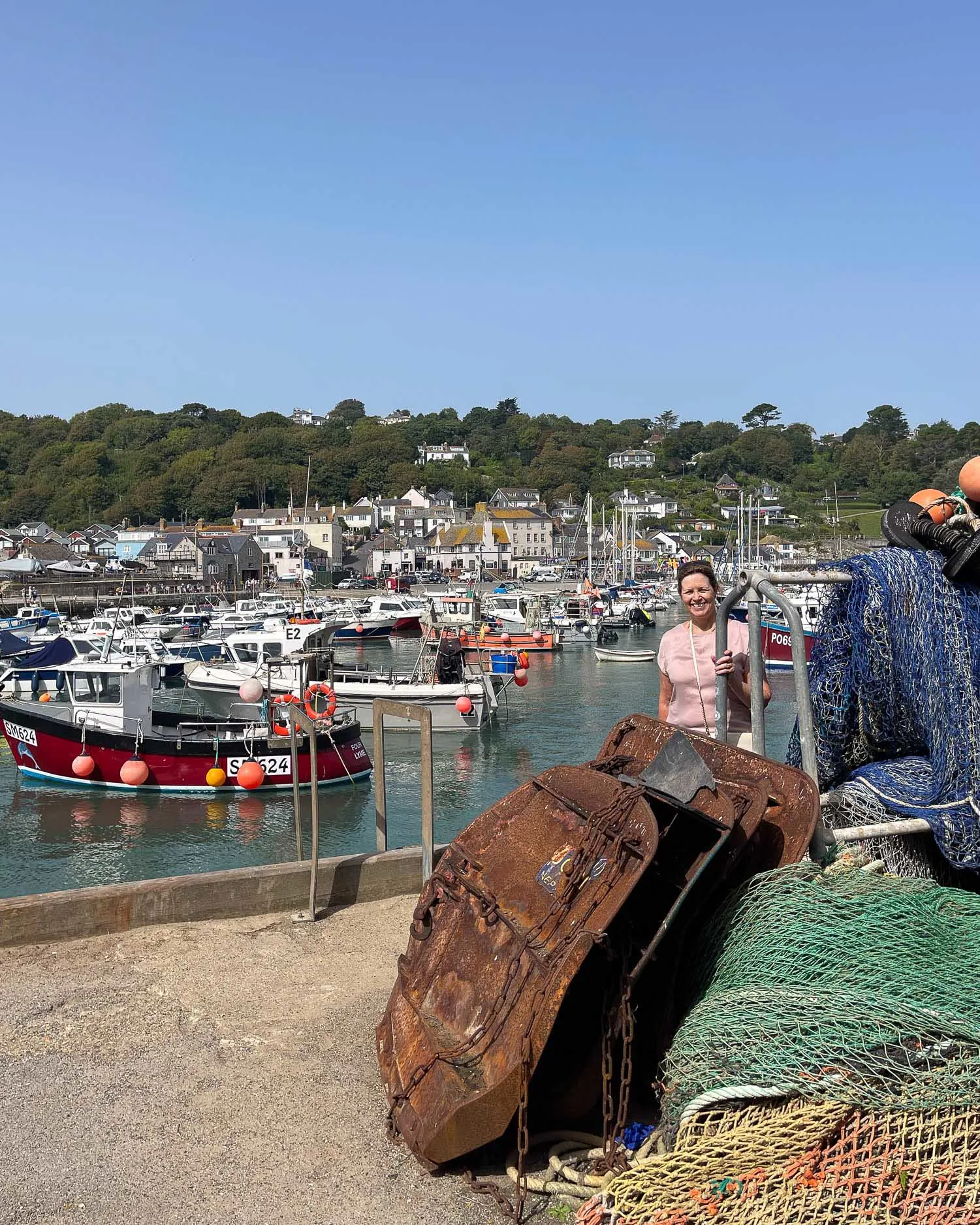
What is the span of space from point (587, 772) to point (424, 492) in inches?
6249

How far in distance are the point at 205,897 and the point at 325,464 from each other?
164 metres

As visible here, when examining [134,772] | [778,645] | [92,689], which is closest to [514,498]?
[778,645]

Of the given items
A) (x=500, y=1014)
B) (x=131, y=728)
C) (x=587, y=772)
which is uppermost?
(x=587, y=772)

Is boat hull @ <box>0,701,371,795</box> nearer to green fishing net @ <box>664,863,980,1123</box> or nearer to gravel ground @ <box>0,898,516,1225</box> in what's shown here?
gravel ground @ <box>0,898,516,1225</box>

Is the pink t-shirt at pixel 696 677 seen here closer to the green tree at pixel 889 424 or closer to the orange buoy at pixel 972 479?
the orange buoy at pixel 972 479

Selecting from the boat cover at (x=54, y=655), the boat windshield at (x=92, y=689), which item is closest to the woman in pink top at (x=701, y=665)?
the boat windshield at (x=92, y=689)

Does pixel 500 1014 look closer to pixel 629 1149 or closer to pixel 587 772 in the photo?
pixel 629 1149

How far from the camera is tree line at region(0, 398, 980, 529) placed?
148 metres

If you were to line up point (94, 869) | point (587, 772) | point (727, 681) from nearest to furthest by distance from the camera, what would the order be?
point (587, 772), point (727, 681), point (94, 869)

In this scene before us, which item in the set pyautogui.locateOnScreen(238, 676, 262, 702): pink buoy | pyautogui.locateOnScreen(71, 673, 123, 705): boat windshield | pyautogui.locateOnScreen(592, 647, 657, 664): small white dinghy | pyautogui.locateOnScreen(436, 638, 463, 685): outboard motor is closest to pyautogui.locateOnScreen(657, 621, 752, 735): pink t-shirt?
pyautogui.locateOnScreen(238, 676, 262, 702): pink buoy

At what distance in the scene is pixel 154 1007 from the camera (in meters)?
5.21

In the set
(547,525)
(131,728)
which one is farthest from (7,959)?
(547,525)

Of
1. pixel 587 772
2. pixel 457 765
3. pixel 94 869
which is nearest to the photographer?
pixel 587 772

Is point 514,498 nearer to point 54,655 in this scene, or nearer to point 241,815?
point 54,655
